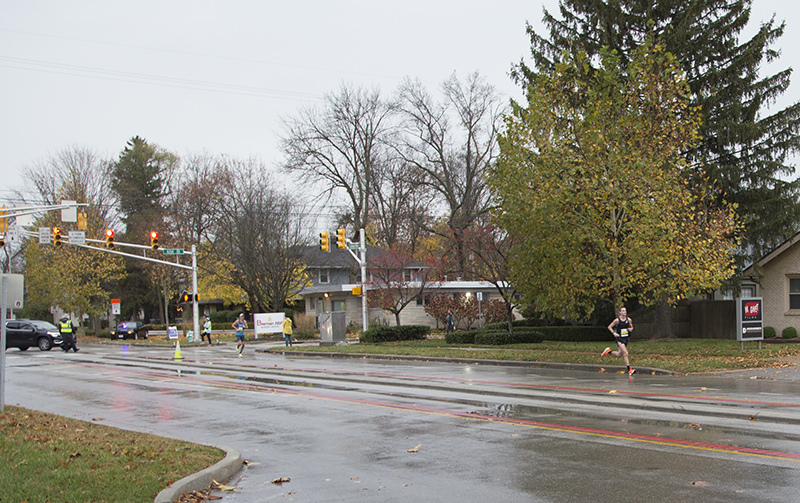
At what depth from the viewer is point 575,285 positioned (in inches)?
916

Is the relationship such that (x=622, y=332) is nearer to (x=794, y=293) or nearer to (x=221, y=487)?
(x=221, y=487)

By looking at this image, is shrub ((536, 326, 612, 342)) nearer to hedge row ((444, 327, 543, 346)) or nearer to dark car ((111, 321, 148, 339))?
hedge row ((444, 327, 543, 346))

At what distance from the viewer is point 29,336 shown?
3869 cm

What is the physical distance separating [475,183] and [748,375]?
3866 centimetres

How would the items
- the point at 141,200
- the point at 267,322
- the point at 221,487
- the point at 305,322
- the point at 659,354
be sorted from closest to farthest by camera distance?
the point at 221,487, the point at 659,354, the point at 267,322, the point at 305,322, the point at 141,200

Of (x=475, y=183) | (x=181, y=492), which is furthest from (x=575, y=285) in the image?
(x=475, y=183)

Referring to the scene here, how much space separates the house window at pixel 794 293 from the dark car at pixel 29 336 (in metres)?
35.7

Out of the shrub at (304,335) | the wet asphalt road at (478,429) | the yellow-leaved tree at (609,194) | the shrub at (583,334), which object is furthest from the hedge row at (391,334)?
the wet asphalt road at (478,429)

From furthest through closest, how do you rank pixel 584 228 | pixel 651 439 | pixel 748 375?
pixel 584 228 → pixel 748 375 → pixel 651 439

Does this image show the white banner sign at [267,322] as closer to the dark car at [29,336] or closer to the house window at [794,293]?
the dark car at [29,336]

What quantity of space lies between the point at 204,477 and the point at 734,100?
96.1 feet

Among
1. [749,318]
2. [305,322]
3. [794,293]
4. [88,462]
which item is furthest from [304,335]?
[88,462]

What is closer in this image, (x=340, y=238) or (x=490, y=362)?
(x=490, y=362)

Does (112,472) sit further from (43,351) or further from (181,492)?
(43,351)
